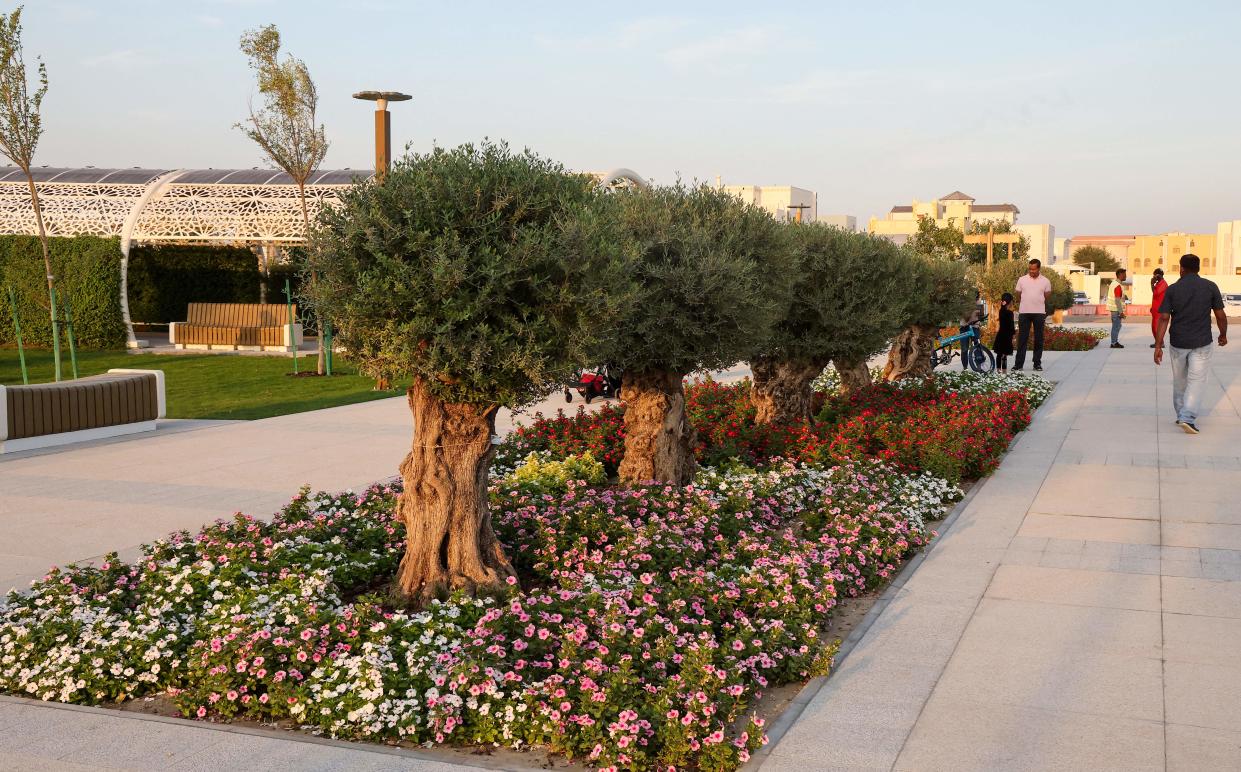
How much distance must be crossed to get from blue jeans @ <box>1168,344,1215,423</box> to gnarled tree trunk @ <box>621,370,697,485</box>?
6.28 metres

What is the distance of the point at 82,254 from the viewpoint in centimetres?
2367

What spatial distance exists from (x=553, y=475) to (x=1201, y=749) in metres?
5.12

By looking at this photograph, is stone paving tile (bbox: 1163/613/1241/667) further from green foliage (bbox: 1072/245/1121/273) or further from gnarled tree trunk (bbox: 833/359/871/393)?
green foliage (bbox: 1072/245/1121/273)

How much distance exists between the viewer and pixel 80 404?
11.5m

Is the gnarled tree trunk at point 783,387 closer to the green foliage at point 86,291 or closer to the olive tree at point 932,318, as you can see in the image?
the olive tree at point 932,318

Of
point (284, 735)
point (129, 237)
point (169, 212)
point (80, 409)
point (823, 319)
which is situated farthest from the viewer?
point (169, 212)

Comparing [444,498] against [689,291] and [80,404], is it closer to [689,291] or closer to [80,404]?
[689,291]

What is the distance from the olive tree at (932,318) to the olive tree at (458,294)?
1077 cm

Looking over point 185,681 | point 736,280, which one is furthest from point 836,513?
point 185,681

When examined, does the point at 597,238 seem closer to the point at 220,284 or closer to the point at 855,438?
the point at 855,438

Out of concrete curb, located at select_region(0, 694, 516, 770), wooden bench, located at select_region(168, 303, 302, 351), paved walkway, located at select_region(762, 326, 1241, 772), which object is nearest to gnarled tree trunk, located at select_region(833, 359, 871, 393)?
paved walkway, located at select_region(762, 326, 1241, 772)

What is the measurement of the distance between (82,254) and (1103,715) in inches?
951

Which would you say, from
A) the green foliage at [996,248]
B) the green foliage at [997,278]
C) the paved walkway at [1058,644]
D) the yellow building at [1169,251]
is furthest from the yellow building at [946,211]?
the paved walkway at [1058,644]

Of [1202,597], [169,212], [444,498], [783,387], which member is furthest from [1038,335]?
[169,212]
